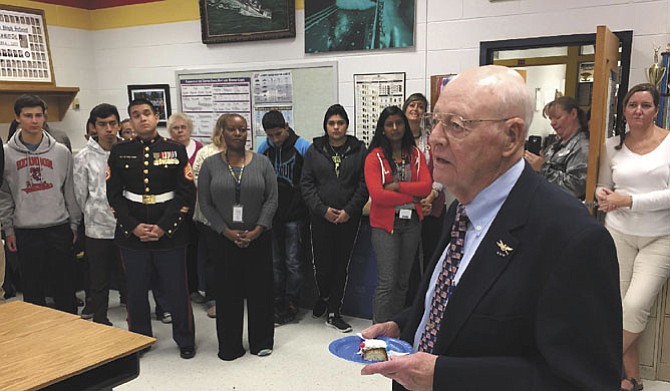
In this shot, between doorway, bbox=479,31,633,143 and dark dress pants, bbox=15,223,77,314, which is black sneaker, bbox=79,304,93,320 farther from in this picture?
doorway, bbox=479,31,633,143

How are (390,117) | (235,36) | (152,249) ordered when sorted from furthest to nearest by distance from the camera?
(235,36) → (390,117) → (152,249)

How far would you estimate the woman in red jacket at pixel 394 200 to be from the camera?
3582mm

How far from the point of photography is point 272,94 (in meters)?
5.06

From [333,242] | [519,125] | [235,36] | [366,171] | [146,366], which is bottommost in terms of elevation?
[146,366]

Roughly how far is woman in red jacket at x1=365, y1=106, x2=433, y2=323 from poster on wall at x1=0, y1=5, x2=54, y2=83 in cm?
381

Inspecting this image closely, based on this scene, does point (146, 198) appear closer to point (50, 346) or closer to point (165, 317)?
point (165, 317)

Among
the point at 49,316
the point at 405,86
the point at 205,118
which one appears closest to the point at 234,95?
the point at 205,118

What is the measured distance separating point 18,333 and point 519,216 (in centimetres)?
189

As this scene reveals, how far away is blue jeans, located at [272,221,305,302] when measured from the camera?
4098 millimetres

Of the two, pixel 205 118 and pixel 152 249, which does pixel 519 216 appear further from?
pixel 205 118

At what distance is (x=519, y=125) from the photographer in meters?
1.17

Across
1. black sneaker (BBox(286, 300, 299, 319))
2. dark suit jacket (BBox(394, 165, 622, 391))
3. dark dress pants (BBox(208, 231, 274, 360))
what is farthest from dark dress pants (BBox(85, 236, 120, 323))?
dark suit jacket (BBox(394, 165, 622, 391))

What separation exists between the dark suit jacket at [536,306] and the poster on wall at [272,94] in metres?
3.96

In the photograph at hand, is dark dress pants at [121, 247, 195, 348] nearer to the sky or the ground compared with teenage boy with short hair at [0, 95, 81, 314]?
nearer to the ground
